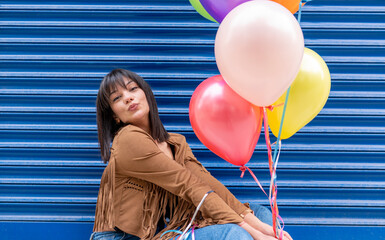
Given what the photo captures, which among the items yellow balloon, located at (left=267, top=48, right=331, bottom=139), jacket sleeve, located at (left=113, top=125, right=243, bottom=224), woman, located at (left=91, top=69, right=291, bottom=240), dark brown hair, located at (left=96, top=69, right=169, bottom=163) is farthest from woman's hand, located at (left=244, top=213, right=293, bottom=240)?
dark brown hair, located at (left=96, top=69, right=169, bottom=163)

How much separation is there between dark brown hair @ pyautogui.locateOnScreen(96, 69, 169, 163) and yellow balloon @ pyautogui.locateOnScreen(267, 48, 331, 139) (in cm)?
74

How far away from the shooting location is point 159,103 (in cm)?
262

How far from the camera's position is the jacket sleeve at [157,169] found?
175cm

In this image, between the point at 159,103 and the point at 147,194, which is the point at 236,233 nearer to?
A: the point at 147,194

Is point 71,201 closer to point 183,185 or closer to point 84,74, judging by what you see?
point 84,74

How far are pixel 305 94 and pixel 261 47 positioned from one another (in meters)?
0.40

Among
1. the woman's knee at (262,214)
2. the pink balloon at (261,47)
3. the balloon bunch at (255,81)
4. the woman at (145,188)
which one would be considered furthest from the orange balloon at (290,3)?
the woman's knee at (262,214)

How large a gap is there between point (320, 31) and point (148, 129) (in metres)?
1.54

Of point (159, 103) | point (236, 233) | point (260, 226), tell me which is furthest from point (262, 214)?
point (159, 103)

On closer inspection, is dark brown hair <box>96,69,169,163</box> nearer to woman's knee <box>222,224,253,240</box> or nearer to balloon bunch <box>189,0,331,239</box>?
balloon bunch <box>189,0,331,239</box>

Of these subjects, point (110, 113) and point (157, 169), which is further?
point (110, 113)

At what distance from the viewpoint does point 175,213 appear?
1.91 meters

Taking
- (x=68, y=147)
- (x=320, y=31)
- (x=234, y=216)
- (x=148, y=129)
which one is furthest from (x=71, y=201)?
(x=320, y=31)

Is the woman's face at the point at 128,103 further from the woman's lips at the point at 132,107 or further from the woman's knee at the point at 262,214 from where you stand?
the woman's knee at the point at 262,214
